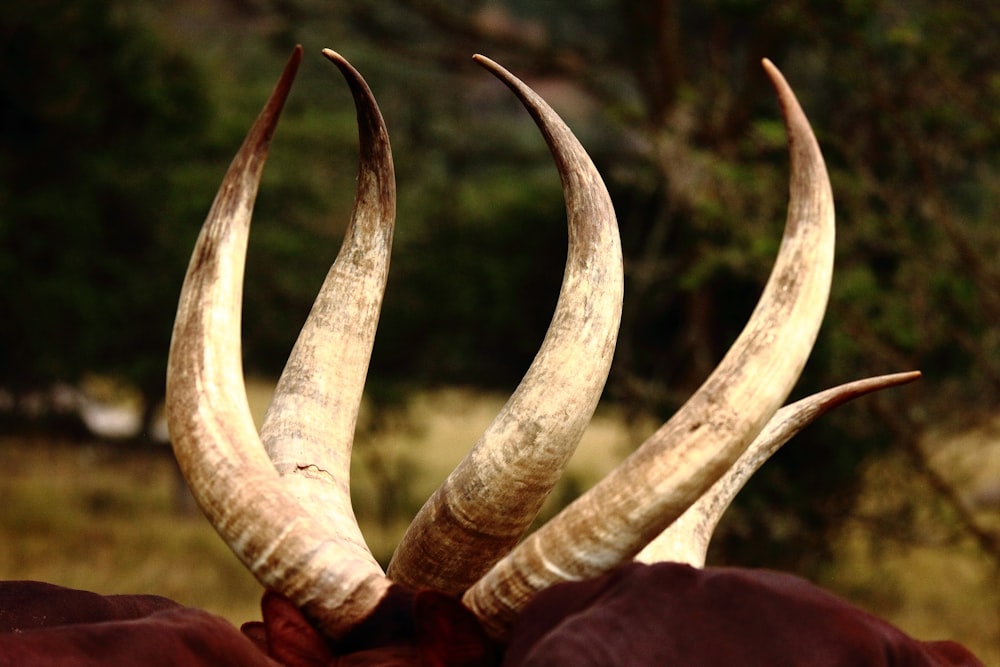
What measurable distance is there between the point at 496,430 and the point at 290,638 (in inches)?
14.7

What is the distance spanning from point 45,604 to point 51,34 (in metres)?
8.02

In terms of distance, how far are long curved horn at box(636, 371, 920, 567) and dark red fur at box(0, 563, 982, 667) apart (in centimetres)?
41

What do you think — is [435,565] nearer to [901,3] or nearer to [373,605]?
[373,605]

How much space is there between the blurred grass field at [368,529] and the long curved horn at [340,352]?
18.4ft

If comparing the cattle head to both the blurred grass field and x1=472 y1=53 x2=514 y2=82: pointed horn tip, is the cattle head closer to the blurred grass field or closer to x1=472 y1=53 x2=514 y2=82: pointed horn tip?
x1=472 y1=53 x2=514 y2=82: pointed horn tip

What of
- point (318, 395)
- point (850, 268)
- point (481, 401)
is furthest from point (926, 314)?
point (318, 395)

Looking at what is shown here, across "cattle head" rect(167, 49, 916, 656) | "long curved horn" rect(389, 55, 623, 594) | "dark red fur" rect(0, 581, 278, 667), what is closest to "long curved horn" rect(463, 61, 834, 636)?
"cattle head" rect(167, 49, 916, 656)

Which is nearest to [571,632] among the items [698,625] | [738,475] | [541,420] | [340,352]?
[698,625]

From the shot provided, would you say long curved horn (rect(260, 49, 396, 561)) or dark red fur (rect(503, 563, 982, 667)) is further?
long curved horn (rect(260, 49, 396, 561))

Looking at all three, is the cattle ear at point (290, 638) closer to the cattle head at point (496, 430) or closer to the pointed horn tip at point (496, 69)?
the cattle head at point (496, 430)

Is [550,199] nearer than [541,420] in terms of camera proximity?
No

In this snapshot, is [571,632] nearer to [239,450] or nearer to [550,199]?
[239,450]

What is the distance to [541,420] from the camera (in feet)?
5.29

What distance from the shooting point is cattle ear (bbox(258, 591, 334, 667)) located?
157 centimetres
